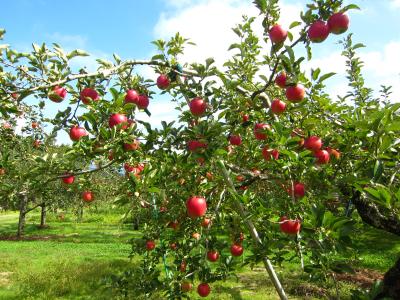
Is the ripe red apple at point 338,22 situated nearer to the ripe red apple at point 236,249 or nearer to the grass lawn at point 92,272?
the ripe red apple at point 236,249

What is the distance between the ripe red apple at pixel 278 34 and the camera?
263 cm

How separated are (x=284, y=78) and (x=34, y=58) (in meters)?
1.94

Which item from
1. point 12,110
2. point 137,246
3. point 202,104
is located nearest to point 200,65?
point 202,104

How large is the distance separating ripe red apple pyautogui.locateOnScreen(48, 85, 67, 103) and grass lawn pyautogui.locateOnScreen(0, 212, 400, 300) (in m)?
2.36

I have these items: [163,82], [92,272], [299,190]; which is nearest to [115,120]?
[163,82]

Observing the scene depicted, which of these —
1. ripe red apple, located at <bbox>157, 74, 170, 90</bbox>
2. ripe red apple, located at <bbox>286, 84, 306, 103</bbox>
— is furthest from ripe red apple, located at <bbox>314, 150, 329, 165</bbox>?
ripe red apple, located at <bbox>157, 74, 170, 90</bbox>

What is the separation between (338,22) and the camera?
258 cm

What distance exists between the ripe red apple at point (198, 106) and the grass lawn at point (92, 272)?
96.0 inches

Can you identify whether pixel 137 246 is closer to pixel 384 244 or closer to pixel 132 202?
pixel 132 202

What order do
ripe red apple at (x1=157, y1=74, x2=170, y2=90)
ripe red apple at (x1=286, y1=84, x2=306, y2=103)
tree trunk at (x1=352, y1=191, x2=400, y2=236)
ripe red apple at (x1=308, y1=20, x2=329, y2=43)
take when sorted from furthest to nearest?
tree trunk at (x1=352, y1=191, x2=400, y2=236) → ripe red apple at (x1=157, y1=74, x2=170, y2=90) → ripe red apple at (x1=286, y1=84, x2=306, y2=103) → ripe red apple at (x1=308, y1=20, x2=329, y2=43)

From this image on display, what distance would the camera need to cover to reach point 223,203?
3.90 m

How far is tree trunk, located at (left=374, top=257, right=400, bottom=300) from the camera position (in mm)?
2656

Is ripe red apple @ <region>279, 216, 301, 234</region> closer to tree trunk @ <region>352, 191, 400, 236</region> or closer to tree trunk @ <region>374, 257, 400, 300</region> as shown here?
tree trunk @ <region>374, 257, 400, 300</region>

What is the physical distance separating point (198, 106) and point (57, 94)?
1.10 meters
